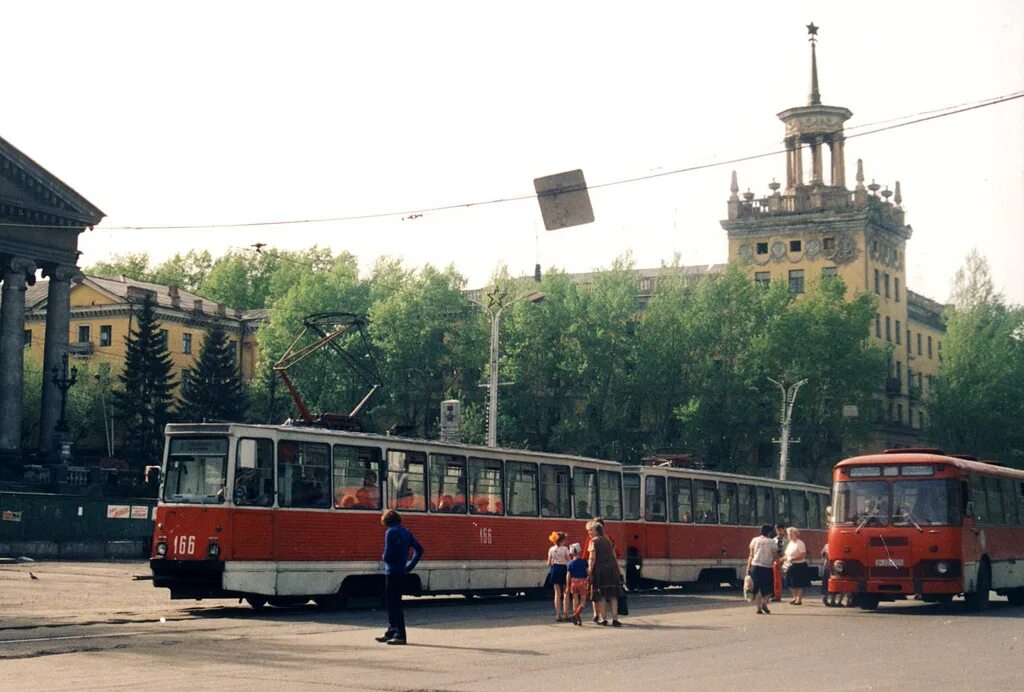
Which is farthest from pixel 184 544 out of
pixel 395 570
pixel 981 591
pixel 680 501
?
pixel 680 501

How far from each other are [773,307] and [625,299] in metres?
8.37

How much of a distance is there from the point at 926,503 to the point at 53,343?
52072mm

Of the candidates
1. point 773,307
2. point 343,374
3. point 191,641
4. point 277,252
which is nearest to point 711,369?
point 773,307

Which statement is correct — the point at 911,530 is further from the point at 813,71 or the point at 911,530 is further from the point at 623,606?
the point at 813,71

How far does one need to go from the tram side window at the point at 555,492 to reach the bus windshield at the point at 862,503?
6650 millimetres

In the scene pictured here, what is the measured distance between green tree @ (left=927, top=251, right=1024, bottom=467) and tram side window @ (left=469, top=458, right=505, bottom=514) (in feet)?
221

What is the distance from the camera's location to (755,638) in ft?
66.7

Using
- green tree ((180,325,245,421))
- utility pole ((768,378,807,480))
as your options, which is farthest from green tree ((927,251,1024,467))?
green tree ((180,325,245,421))

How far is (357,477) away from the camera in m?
25.6

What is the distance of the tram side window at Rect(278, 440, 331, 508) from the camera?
942 inches

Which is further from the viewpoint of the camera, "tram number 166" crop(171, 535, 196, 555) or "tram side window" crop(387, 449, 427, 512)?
"tram side window" crop(387, 449, 427, 512)

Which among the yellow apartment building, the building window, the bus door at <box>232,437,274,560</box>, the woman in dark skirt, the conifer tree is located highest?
the building window

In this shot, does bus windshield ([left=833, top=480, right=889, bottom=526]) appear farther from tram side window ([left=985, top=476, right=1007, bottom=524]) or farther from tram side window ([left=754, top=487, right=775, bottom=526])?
tram side window ([left=754, top=487, right=775, bottom=526])

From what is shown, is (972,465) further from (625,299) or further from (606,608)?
(625,299)
